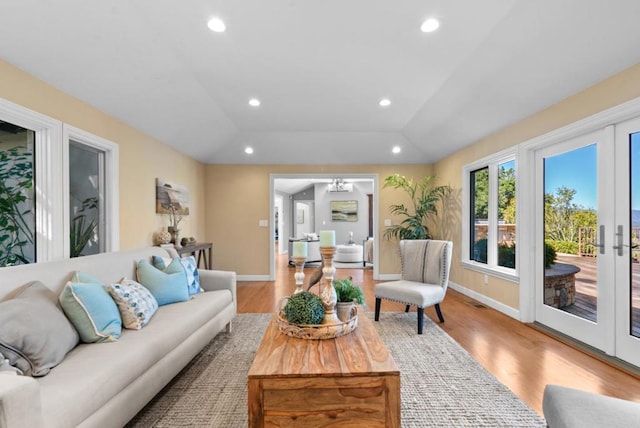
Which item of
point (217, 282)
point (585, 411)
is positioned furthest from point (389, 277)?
point (585, 411)

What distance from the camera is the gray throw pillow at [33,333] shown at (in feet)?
4.52

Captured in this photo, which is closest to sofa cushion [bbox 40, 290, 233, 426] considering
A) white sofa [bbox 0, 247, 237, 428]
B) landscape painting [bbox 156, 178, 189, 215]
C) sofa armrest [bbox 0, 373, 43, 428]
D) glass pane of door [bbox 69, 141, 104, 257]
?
white sofa [bbox 0, 247, 237, 428]

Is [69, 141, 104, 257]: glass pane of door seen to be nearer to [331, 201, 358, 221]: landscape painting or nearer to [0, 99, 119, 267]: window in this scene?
[0, 99, 119, 267]: window

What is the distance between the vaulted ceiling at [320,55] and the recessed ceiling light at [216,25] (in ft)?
0.12

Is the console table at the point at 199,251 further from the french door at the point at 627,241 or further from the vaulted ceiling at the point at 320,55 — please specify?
the french door at the point at 627,241

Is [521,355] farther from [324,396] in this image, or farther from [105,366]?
[105,366]

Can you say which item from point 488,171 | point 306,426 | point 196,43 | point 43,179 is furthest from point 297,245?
point 488,171

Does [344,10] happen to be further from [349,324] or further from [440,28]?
[349,324]

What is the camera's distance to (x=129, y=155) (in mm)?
3559

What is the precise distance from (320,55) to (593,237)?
2.89 meters

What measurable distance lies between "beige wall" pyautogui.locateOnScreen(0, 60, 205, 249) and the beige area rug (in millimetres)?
1786

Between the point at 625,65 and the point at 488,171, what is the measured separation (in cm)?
202

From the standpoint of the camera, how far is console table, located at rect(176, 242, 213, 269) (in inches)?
165

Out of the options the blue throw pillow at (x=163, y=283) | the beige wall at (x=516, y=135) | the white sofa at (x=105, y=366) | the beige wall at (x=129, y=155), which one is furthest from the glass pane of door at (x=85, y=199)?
the beige wall at (x=516, y=135)
